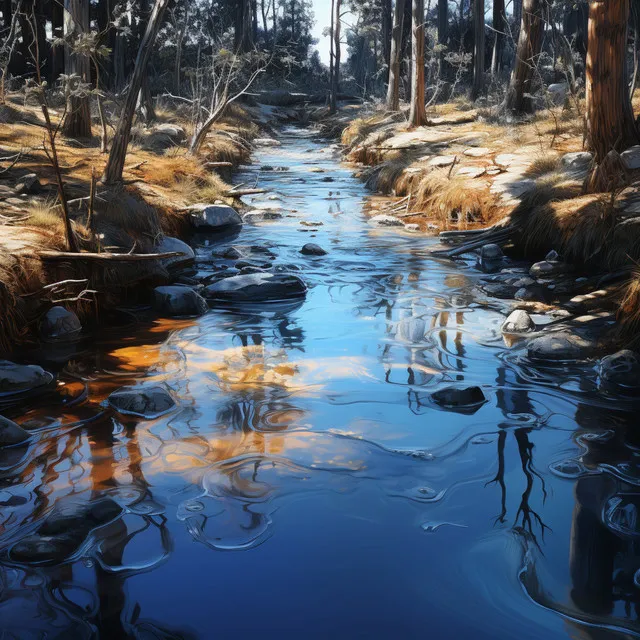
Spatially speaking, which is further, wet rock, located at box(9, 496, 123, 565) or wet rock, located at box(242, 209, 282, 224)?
wet rock, located at box(242, 209, 282, 224)

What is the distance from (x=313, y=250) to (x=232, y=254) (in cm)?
80

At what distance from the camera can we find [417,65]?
14828 millimetres

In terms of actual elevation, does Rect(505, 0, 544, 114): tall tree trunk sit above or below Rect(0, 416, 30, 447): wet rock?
above

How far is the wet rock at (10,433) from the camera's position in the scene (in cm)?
340

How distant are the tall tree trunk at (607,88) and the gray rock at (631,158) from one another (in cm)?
11

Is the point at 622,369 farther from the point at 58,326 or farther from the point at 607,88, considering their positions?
the point at 607,88

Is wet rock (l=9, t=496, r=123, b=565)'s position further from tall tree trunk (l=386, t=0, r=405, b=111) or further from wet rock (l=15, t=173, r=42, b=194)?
tall tree trunk (l=386, t=0, r=405, b=111)

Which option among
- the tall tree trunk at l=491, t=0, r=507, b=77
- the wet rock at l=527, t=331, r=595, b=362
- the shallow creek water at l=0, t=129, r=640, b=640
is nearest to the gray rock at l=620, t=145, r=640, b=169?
the shallow creek water at l=0, t=129, r=640, b=640

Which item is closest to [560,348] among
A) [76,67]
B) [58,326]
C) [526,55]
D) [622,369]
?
[622,369]

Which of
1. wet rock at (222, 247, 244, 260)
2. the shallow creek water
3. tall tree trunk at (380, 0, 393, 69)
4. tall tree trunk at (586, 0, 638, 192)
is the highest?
tall tree trunk at (380, 0, 393, 69)

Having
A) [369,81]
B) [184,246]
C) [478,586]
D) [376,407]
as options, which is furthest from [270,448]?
[369,81]

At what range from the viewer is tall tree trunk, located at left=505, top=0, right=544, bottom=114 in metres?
12.8

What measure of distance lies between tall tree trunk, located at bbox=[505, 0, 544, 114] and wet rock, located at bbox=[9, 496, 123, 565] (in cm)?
1110

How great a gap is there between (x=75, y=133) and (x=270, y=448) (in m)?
8.86
